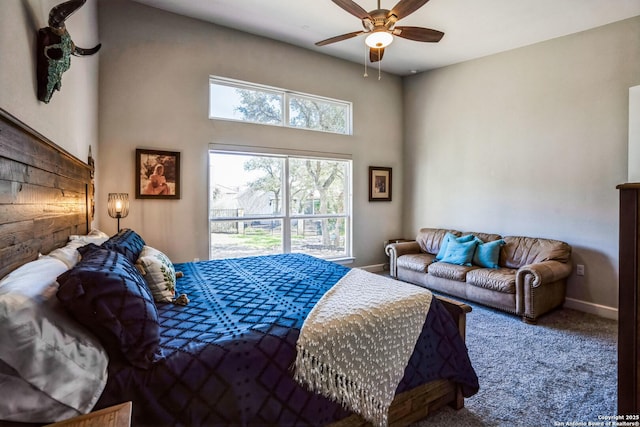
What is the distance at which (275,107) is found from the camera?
4.69 metres

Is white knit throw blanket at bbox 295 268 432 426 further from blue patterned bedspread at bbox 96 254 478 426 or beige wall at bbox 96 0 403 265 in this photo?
beige wall at bbox 96 0 403 265

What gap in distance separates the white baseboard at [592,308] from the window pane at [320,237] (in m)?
3.12

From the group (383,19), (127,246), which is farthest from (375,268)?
(127,246)

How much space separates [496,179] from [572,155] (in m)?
0.93

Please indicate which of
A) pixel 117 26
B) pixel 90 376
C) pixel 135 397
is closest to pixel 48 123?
pixel 90 376

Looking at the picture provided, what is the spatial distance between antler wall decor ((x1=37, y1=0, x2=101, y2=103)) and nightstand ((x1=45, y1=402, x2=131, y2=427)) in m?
1.60

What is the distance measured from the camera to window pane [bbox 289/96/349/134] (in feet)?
16.0

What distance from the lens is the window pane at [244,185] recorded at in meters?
4.30

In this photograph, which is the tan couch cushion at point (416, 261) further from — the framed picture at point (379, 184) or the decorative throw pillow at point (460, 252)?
the framed picture at point (379, 184)

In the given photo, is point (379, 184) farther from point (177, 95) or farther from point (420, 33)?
point (177, 95)

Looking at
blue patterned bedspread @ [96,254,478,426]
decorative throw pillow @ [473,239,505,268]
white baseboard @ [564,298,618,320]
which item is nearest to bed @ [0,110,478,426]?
blue patterned bedspread @ [96,254,478,426]

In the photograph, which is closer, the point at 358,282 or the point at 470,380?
the point at 470,380

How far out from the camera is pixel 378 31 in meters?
2.74

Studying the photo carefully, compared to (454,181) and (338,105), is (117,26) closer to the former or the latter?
(338,105)
